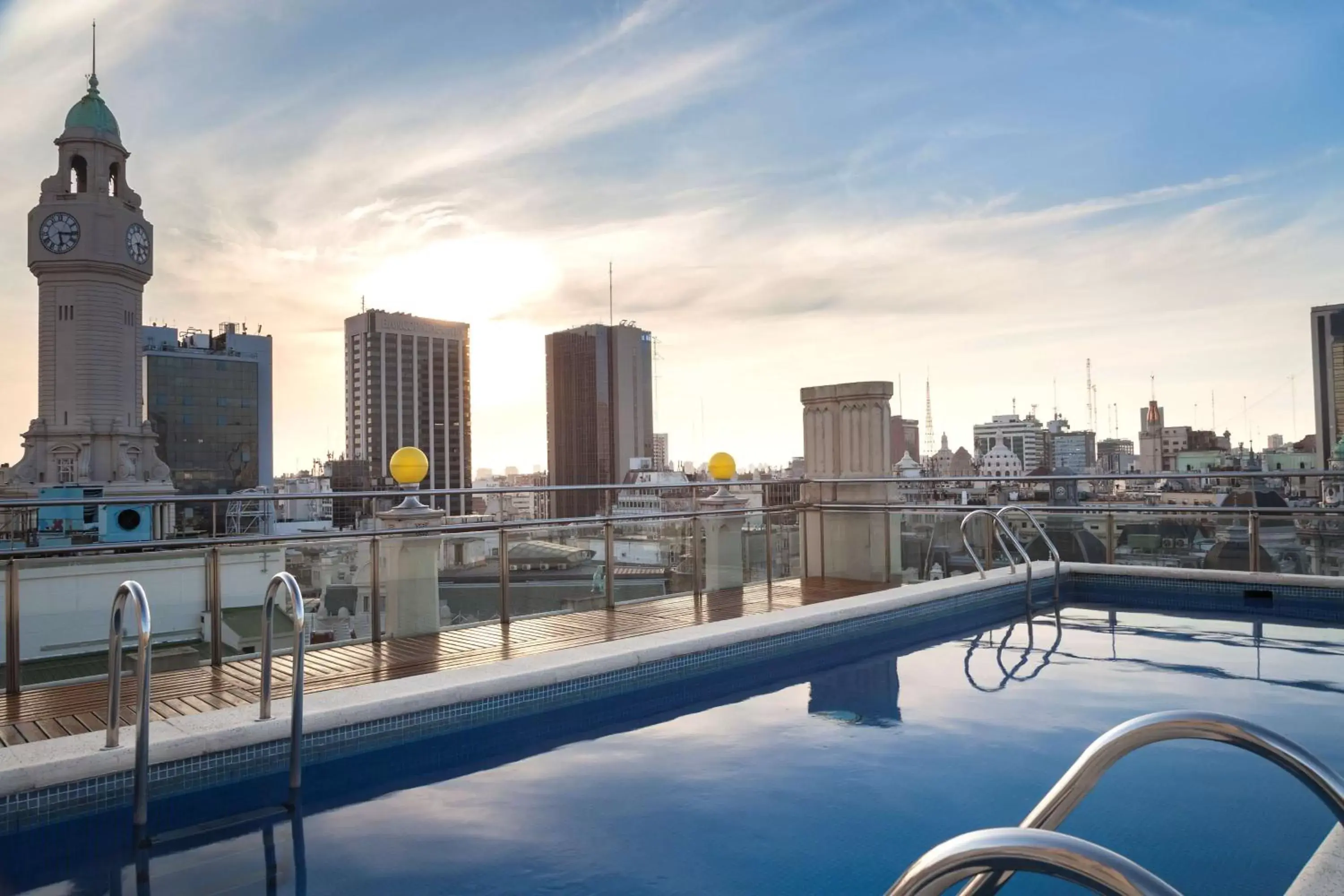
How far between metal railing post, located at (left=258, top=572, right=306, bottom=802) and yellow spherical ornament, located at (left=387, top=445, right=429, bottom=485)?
8.90ft

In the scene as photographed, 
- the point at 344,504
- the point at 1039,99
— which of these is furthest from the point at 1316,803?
the point at 1039,99

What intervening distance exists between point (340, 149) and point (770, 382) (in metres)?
15.1

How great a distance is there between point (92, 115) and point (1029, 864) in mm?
68491

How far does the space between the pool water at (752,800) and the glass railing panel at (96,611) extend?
162 centimetres

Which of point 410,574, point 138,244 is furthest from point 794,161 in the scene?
point 138,244

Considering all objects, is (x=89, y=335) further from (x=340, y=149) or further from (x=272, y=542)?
(x=272, y=542)

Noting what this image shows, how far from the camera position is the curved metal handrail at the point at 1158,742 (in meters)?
1.48

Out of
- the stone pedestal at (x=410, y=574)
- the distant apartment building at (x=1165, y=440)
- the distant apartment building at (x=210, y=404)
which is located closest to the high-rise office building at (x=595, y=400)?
Result: the distant apartment building at (x=210, y=404)

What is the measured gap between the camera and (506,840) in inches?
125

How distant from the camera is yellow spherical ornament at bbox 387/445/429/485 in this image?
6539mm

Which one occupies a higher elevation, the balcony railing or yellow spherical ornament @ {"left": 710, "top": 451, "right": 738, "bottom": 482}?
yellow spherical ornament @ {"left": 710, "top": 451, "right": 738, "bottom": 482}

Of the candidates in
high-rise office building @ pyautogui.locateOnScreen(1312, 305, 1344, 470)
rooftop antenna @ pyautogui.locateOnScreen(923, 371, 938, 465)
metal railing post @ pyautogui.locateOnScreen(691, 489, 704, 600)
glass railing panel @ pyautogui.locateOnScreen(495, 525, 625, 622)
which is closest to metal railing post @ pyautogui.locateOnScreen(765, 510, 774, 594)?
metal railing post @ pyautogui.locateOnScreen(691, 489, 704, 600)

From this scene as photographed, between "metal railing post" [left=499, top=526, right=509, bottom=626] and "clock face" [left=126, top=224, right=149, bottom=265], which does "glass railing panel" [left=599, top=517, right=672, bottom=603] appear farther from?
"clock face" [left=126, top=224, right=149, bottom=265]

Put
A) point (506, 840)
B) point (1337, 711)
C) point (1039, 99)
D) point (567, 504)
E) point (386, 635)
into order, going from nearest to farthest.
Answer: point (506, 840) → point (1337, 711) → point (386, 635) → point (567, 504) → point (1039, 99)
